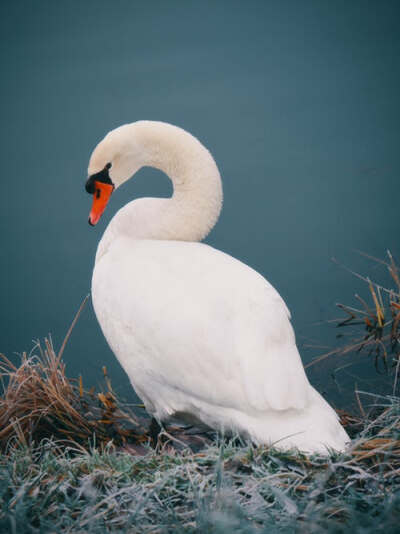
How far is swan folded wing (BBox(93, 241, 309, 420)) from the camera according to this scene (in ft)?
4.49

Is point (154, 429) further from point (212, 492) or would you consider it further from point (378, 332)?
point (378, 332)

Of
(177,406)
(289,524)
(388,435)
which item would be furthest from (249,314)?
(289,524)

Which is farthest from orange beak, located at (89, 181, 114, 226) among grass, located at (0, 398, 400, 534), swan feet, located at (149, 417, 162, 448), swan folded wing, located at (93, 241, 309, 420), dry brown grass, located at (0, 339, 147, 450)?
grass, located at (0, 398, 400, 534)

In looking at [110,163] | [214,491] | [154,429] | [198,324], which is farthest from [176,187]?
[214,491]

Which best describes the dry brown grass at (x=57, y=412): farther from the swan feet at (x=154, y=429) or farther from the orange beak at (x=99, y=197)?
the orange beak at (x=99, y=197)

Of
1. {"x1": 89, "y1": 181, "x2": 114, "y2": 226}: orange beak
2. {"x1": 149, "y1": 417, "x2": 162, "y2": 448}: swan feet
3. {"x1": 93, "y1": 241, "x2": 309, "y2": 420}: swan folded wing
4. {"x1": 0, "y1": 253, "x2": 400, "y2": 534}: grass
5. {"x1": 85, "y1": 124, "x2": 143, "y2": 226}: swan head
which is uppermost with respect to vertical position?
{"x1": 85, "y1": 124, "x2": 143, "y2": 226}: swan head

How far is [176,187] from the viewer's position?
80.9 inches

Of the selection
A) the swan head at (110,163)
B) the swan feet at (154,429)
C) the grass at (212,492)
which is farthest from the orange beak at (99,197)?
the grass at (212,492)

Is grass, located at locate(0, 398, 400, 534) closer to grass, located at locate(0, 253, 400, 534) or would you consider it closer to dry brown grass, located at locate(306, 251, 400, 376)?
grass, located at locate(0, 253, 400, 534)

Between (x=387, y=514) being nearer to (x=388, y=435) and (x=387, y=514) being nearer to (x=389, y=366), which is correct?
(x=388, y=435)

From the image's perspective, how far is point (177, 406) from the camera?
61.3 inches

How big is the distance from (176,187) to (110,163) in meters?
0.29

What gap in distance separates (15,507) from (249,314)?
79 cm

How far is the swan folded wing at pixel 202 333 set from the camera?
4.49 ft
